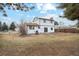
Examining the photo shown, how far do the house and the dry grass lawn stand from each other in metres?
0.05

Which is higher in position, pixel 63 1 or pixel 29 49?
pixel 63 1

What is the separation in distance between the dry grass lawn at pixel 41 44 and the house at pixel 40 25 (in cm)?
5

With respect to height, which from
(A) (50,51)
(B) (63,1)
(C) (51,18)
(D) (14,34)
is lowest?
(A) (50,51)

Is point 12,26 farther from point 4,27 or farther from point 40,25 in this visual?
point 40,25

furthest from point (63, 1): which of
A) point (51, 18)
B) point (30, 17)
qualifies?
point (30, 17)

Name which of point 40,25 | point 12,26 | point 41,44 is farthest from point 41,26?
point 12,26

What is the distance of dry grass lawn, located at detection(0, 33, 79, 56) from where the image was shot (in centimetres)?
226

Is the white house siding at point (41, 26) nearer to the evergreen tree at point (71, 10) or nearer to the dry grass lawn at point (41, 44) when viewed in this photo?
the dry grass lawn at point (41, 44)

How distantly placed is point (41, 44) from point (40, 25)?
0.18m

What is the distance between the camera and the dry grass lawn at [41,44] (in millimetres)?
2258

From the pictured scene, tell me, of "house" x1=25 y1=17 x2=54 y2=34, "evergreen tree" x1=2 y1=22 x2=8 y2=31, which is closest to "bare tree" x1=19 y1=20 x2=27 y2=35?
"house" x1=25 y1=17 x2=54 y2=34

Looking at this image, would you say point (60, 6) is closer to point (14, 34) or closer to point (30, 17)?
point (30, 17)

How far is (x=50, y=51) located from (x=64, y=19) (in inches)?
12.8

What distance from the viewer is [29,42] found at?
227 centimetres
